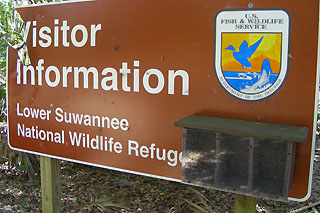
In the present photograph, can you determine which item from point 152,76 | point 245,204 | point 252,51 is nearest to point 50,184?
point 152,76

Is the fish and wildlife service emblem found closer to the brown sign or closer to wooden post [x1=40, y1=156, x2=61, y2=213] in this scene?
the brown sign

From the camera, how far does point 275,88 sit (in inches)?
73.9

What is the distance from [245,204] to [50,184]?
171cm

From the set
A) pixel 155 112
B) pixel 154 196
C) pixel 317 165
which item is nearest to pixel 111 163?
pixel 155 112

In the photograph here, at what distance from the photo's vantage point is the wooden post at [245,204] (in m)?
2.09

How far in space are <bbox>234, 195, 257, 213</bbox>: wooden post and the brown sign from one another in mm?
316

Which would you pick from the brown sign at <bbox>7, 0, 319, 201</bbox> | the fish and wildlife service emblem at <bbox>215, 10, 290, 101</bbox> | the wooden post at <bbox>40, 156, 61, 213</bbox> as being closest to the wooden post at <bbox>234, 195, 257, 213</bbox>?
the brown sign at <bbox>7, 0, 319, 201</bbox>

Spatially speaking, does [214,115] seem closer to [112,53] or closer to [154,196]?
[112,53]

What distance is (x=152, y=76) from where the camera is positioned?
91.0 inches

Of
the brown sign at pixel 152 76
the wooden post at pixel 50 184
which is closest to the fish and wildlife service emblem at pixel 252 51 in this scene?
the brown sign at pixel 152 76

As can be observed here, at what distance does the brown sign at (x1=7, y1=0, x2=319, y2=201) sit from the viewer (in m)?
1.84

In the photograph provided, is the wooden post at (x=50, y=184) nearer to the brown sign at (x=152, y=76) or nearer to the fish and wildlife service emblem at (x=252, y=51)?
the brown sign at (x=152, y=76)

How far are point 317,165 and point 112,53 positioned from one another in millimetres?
5115

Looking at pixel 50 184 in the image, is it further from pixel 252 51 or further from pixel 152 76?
pixel 252 51
